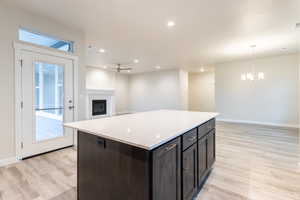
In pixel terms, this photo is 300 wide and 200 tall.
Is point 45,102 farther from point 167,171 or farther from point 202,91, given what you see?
point 202,91

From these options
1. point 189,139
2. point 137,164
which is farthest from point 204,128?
point 137,164

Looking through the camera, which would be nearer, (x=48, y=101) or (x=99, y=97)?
(x=48, y=101)

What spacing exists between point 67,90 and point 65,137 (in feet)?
3.43

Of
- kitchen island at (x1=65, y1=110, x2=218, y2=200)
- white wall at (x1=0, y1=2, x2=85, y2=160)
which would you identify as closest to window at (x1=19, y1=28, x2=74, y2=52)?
white wall at (x1=0, y1=2, x2=85, y2=160)

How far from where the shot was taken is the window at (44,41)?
278 centimetres

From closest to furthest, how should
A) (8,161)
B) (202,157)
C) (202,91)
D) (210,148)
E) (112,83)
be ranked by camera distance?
1. (202,157)
2. (210,148)
3. (8,161)
4. (112,83)
5. (202,91)

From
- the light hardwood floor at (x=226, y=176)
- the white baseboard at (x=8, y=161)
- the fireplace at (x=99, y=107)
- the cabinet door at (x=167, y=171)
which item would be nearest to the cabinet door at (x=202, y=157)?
the light hardwood floor at (x=226, y=176)

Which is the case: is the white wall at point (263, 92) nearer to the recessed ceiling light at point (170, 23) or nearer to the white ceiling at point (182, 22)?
the white ceiling at point (182, 22)

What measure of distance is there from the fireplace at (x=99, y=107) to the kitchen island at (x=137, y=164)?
18.0 feet

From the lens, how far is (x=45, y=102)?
3.05m

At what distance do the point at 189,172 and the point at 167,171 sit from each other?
0.46 meters

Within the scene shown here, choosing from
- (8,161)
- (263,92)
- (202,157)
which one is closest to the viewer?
(202,157)

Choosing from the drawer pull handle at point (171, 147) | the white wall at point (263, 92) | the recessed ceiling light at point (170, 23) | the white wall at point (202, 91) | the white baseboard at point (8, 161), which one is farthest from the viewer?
the white wall at point (202, 91)

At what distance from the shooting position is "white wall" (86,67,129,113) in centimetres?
810
